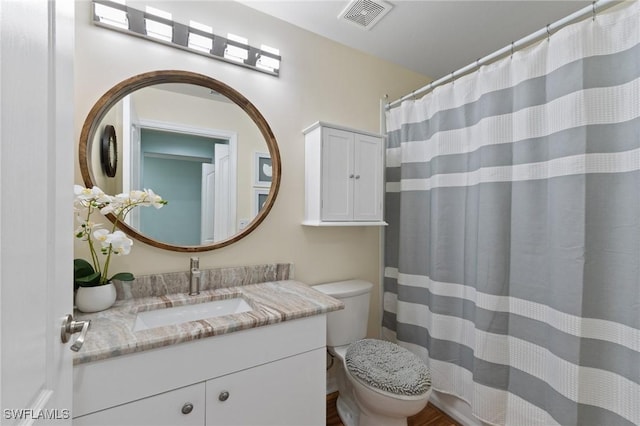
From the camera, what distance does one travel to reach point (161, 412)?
900 mm

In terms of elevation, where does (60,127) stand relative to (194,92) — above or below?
below

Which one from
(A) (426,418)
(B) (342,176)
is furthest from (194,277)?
(A) (426,418)

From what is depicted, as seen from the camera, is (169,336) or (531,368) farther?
(531,368)

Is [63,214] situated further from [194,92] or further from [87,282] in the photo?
[194,92]

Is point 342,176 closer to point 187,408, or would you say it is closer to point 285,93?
point 285,93

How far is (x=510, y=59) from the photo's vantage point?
4.39 ft

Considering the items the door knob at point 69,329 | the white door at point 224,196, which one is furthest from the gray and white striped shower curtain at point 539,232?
the door knob at point 69,329

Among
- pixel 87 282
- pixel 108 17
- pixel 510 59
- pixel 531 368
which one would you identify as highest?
pixel 108 17

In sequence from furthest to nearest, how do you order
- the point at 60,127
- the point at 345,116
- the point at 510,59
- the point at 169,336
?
the point at 345,116 < the point at 510,59 < the point at 169,336 < the point at 60,127

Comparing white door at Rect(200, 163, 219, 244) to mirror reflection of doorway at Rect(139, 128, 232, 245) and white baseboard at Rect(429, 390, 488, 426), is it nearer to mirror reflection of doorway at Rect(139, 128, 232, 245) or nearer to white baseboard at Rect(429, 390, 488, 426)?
mirror reflection of doorway at Rect(139, 128, 232, 245)

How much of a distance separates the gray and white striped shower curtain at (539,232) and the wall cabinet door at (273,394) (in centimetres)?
83

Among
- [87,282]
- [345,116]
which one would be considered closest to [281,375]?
[87,282]

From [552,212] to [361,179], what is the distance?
0.96 meters

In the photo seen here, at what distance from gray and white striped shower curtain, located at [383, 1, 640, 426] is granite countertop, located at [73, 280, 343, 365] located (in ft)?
2.67
